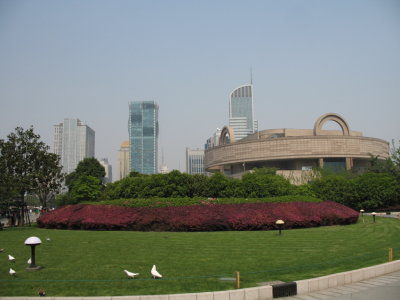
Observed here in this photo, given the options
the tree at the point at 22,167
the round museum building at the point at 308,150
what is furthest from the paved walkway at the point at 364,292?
the round museum building at the point at 308,150

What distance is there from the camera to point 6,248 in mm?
14438

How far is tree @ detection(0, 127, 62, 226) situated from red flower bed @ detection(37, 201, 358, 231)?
5.05 meters

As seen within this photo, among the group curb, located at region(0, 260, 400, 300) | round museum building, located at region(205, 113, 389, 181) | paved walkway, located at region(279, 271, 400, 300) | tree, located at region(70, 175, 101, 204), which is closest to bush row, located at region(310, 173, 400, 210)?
tree, located at region(70, 175, 101, 204)

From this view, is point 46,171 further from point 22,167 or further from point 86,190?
point 86,190

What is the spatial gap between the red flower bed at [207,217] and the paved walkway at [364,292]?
11.4 m

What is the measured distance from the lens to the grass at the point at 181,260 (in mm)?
8094

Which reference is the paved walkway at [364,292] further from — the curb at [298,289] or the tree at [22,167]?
the tree at [22,167]

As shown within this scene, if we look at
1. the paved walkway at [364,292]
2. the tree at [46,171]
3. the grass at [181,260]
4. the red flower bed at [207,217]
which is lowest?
the paved walkway at [364,292]

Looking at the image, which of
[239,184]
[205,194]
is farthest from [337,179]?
[205,194]

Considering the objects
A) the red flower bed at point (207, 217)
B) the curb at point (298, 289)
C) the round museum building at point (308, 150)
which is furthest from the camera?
the round museum building at point (308, 150)

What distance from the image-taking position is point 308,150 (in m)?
70.1

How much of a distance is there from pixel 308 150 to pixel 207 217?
54177 millimetres

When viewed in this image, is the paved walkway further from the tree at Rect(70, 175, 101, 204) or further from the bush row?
the tree at Rect(70, 175, 101, 204)

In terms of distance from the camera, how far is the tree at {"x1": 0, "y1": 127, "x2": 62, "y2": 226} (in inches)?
1020
